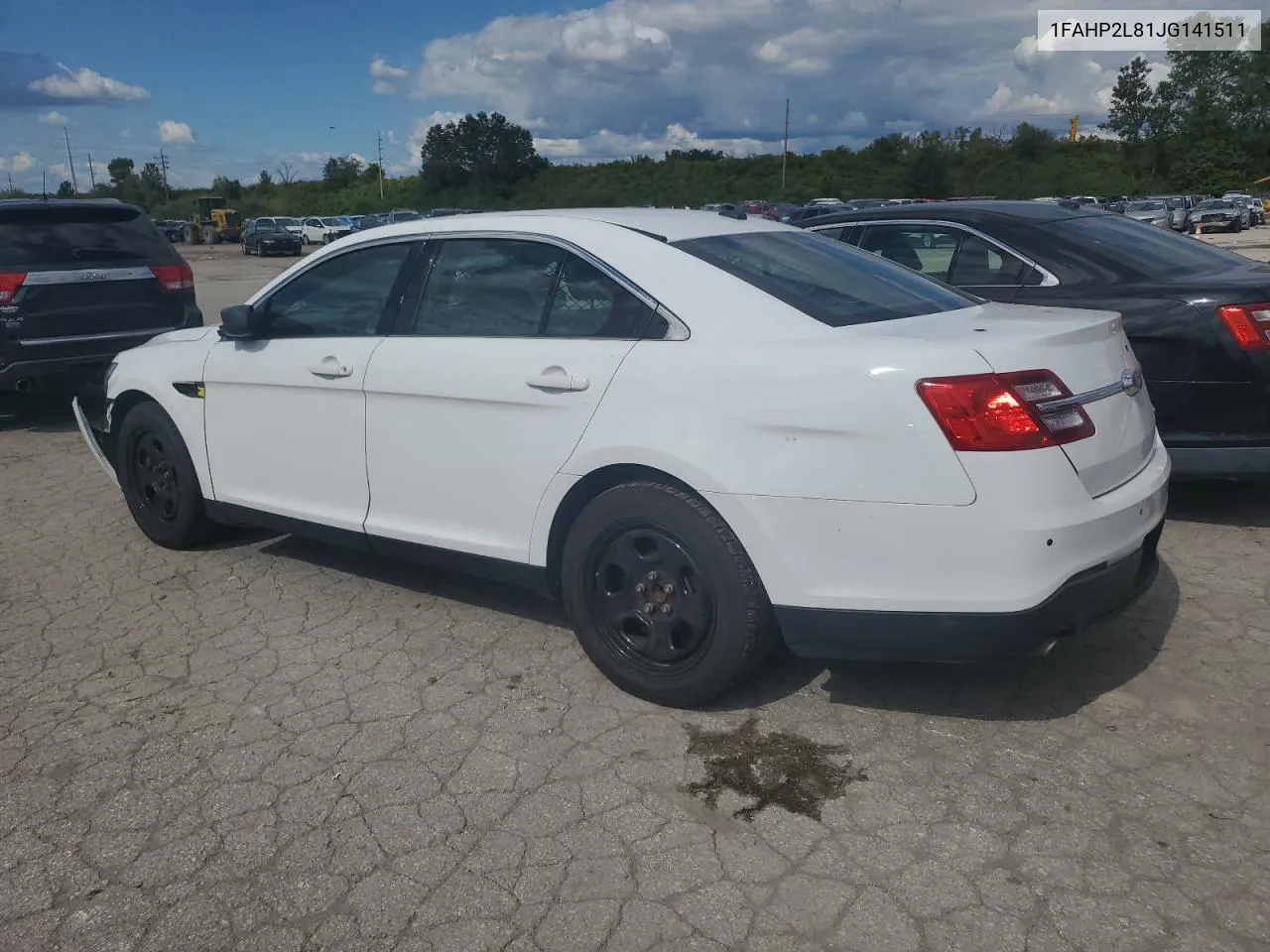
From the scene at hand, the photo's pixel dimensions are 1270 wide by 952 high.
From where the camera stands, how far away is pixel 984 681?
3.68 meters

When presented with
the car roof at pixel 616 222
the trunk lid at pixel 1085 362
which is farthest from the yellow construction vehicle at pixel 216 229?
the trunk lid at pixel 1085 362

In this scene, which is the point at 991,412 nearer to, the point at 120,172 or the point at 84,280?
the point at 84,280

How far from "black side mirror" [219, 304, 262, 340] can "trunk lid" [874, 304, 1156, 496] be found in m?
2.75

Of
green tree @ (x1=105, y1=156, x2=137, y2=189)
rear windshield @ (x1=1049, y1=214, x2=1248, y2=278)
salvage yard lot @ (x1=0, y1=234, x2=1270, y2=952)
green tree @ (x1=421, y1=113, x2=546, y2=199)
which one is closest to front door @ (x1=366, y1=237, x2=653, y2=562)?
salvage yard lot @ (x1=0, y1=234, x2=1270, y2=952)

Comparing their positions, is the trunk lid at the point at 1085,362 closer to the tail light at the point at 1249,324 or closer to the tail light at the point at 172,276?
the tail light at the point at 1249,324

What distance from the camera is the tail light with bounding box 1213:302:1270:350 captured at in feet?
15.7

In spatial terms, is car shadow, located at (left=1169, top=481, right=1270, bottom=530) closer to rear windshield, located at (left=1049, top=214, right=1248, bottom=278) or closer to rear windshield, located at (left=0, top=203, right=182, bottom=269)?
rear windshield, located at (left=1049, top=214, right=1248, bottom=278)

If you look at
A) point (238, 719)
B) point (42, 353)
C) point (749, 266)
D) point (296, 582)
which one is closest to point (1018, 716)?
point (749, 266)

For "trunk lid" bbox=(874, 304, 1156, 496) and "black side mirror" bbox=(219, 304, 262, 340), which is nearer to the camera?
"trunk lid" bbox=(874, 304, 1156, 496)

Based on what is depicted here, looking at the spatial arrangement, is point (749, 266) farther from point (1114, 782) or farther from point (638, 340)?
point (1114, 782)

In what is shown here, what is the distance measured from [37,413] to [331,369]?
676cm

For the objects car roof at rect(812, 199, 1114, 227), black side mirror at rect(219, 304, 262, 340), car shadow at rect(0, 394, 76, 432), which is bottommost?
car shadow at rect(0, 394, 76, 432)

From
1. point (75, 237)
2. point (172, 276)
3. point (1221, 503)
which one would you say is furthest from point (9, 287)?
point (1221, 503)

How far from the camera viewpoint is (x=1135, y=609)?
427 centimetres
